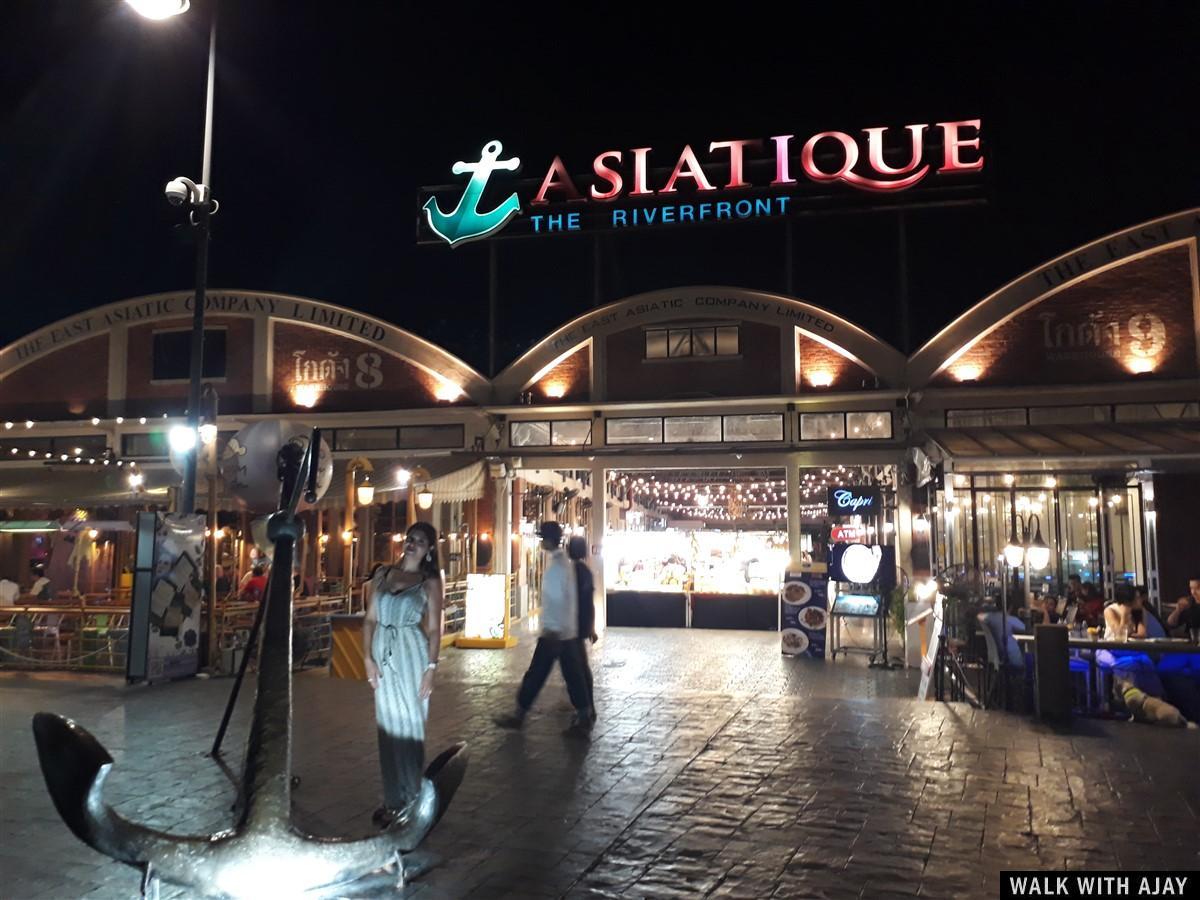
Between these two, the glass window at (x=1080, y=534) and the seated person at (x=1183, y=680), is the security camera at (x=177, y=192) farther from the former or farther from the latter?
the glass window at (x=1080, y=534)

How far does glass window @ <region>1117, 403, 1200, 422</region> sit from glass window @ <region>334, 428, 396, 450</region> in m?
13.3

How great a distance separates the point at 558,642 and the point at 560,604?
0.34 metres

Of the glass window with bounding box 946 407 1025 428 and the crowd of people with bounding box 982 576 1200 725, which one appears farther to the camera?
the glass window with bounding box 946 407 1025 428

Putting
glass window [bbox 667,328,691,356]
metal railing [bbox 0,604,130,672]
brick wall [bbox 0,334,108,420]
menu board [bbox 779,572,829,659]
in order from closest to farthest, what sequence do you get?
→ metal railing [bbox 0,604,130,672] < menu board [bbox 779,572,829,659] < glass window [bbox 667,328,691,356] < brick wall [bbox 0,334,108,420]

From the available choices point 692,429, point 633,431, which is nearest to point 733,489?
point 692,429

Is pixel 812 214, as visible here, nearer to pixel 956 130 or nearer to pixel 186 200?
pixel 956 130

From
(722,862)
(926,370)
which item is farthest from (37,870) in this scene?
(926,370)

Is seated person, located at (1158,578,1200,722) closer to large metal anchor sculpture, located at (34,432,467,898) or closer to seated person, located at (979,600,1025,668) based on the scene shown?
seated person, located at (979,600,1025,668)

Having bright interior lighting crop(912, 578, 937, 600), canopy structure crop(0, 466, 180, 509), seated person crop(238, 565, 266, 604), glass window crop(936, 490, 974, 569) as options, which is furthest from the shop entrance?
canopy structure crop(0, 466, 180, 509)

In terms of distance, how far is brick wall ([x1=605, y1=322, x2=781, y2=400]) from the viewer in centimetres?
1698

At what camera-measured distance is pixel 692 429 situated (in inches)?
682

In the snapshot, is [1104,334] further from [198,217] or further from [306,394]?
[306,394]

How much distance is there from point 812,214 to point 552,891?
1598 centimetres

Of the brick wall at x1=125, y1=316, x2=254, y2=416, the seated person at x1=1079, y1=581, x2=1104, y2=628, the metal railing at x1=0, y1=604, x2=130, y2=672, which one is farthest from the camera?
the brick wall at x1=125, y1=316, x2=254, y2=416
